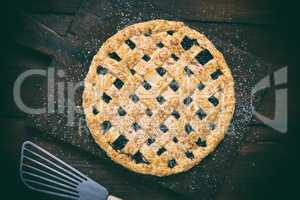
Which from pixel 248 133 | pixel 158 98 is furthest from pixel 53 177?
pixel 248 133

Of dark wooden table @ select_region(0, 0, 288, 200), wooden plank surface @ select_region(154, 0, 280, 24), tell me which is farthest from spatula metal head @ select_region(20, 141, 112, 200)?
wooden plank surface @ select_region(154, 0, 280, 24)

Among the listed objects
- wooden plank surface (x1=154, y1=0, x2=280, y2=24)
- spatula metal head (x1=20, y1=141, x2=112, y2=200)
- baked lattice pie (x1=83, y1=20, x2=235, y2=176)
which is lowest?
spatula metal head (x1=20, y1=141, x2=112, y2=200)

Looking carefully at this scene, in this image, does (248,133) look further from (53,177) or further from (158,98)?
(53,177)

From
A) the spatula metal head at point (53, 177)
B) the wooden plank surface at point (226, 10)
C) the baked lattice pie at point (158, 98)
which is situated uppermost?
the wooden plank surface at point (226, 10)

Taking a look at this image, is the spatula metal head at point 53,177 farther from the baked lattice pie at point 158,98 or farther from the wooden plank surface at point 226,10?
the wooden plank surface at point 226,10

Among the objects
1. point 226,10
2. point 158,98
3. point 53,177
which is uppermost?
point 226,10

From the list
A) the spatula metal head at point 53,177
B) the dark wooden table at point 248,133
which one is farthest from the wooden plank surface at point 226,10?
the spatula metal head at point 53,177

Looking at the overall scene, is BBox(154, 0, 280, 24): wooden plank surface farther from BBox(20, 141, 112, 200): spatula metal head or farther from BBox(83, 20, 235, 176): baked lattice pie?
BBox(20, 141, 112, 200): spatula metal head
